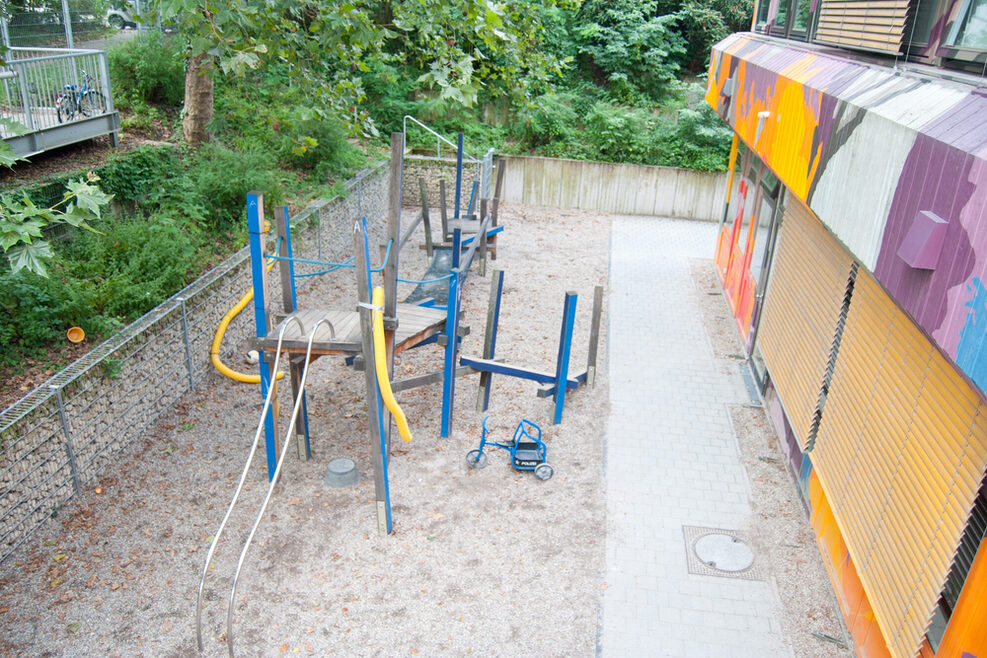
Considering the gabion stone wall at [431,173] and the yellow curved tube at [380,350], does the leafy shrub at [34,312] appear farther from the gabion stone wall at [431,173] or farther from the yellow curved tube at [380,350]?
the gabion stone wall at [431,173]

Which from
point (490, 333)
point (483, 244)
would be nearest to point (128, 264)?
point (490, 333)

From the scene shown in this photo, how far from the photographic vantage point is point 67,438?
6551 millimetres

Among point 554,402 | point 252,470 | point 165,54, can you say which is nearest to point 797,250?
point 554,402

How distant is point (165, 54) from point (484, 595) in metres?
13.7

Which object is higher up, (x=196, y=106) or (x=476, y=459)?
(x=196, y=106)

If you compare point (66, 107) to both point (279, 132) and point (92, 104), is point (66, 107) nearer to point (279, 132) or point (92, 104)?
point (92, 104)

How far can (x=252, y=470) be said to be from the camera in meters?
7.39

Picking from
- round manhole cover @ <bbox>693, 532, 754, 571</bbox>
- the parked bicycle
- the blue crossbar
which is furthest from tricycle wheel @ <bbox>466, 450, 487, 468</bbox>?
the parked bicycle

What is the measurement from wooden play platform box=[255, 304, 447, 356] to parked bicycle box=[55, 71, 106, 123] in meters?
6.64

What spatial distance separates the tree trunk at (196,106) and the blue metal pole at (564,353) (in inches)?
338

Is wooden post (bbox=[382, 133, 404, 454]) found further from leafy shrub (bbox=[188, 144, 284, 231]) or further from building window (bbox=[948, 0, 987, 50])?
leafy shrub (bbox=[188, 144, 284, 231])

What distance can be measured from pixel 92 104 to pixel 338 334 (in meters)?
7.85

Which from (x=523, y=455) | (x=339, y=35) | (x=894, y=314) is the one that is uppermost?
(x=339, y=35)

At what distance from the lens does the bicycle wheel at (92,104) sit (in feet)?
36.8
